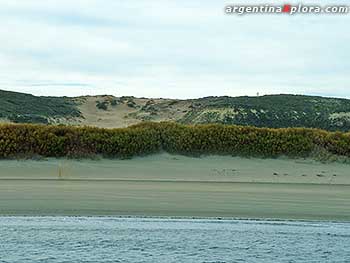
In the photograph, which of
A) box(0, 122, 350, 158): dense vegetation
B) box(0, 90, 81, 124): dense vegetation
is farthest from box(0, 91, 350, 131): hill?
box(0, 122, 350, 158): dense vegetation

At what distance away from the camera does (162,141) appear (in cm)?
2270

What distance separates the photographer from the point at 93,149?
2147 centimetres

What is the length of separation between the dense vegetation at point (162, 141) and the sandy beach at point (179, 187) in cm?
38

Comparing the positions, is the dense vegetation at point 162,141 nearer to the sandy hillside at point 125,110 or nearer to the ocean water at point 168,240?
the ocean water at point 168,240

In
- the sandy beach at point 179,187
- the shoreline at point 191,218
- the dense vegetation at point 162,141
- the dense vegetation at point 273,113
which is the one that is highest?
the dense vegetation at point 273,113

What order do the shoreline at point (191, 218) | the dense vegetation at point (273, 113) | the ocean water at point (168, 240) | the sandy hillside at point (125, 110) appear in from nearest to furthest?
the ocean water at point (168, 240) → the shoreline at point (191, 218) → the dense vegetation at point (273, 113) → the sandy hillside at point (125, 110)

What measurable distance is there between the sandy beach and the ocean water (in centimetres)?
87

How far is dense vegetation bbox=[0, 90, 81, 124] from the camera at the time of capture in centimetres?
3721

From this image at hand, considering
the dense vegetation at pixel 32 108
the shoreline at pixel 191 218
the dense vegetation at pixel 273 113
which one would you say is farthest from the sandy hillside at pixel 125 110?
the shoreline at pixel 191 218

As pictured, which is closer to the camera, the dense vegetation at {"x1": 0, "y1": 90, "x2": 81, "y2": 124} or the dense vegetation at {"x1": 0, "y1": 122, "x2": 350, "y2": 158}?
the dense vegetation at {"x1": 0, "y1": 122, "x2": 350, "y2": 158}

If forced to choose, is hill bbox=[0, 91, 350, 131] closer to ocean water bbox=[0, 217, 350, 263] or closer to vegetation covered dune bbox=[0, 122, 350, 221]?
vegetation covered dune bbox=[0, 122, 350, 221]

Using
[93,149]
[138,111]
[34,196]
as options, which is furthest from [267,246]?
[138,111]

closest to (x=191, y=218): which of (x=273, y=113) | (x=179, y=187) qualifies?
(x=179, y=187)

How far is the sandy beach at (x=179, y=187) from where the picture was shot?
14328 millimetres
